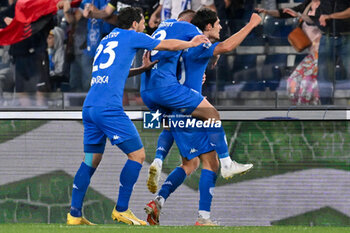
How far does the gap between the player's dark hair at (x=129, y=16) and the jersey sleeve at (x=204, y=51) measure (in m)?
0.63

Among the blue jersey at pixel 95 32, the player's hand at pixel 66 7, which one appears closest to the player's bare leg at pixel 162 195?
the blue jersey at pixel 95 32

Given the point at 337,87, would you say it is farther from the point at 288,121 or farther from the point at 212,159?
the point at 212,159

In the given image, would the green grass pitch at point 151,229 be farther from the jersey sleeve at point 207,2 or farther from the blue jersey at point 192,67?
the jersey sleeve at point 207,2

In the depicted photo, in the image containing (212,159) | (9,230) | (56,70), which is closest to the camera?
(9,230)

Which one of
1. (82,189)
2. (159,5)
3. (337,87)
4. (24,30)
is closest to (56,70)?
(24,30)

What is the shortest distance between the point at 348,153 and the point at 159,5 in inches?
101

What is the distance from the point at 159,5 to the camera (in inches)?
359

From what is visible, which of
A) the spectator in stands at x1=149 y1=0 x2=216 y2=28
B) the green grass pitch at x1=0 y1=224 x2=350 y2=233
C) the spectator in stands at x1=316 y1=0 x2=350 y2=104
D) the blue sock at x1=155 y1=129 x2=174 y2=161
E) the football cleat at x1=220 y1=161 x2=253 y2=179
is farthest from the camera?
the spectator in stands at x1=149 y1=0 x2=216 y2=28

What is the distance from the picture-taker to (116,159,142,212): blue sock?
727 centimetres

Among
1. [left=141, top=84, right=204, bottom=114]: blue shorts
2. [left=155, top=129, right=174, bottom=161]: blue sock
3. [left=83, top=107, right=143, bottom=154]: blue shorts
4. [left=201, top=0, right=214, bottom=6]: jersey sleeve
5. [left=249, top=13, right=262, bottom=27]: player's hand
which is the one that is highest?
[left=201, top=0, right=214, bottom=6]: jersey sleeve

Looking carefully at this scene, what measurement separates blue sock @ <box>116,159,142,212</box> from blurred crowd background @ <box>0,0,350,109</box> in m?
1.87

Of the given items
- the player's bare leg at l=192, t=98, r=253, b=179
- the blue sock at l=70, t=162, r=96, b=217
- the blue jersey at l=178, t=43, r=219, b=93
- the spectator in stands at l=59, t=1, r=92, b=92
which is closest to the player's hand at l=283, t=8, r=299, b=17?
the blue jersey at l=178, t=43, r=219, b=93

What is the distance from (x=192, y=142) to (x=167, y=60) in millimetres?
763

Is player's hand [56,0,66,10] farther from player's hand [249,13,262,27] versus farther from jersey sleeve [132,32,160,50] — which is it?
jersey sleeve [132,32,160,50]
